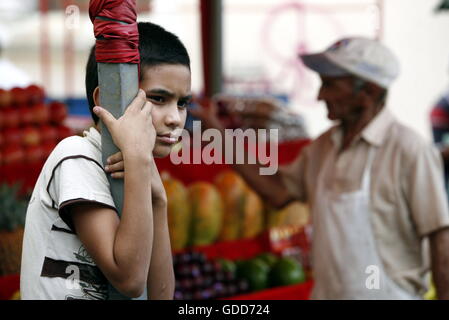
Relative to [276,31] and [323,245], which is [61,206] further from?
[276,31]

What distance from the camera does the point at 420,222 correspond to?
8.44ft

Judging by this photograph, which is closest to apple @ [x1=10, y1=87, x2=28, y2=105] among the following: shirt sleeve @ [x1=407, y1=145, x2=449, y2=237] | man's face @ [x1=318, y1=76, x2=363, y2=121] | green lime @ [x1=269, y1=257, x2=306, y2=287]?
green lime @ [x1=269, y1=257, x2=306, y2=287]

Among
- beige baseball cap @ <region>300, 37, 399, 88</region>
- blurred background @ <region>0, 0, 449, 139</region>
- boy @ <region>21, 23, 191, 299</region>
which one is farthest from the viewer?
blurred background @ <region>0, 0, 449, 139</region>

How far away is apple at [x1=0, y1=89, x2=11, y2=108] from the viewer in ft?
13.8

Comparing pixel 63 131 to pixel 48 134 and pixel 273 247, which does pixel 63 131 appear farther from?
pixel 273 247

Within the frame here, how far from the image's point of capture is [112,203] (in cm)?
126

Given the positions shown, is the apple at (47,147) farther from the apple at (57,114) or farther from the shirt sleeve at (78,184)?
the shirt sleeve at (78,184)

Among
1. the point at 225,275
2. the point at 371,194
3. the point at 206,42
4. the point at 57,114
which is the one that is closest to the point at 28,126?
the point at 57,114

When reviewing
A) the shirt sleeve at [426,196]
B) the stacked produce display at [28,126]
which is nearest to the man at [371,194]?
the shirt sleeve at [426,196]

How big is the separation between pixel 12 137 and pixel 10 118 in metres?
0.17

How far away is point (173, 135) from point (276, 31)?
9.28 metres

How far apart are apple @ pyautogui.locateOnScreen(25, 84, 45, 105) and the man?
7.03ft

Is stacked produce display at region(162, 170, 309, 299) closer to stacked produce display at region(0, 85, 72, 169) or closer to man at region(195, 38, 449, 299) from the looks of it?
man at region(195, 38, 449, 299)

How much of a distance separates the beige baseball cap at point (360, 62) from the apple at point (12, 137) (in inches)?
79.4
